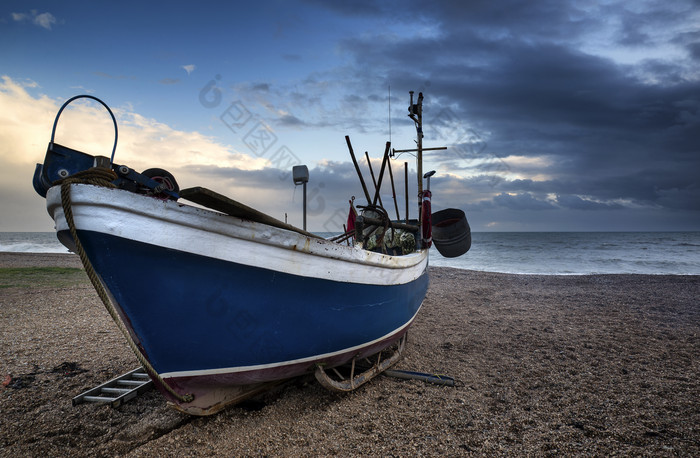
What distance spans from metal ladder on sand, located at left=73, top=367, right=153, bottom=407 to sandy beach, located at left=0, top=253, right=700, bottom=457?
0.08 meters

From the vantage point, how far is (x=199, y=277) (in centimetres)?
241

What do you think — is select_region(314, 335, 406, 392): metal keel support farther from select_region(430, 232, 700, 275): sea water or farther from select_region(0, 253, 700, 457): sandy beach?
select_region(430, 232, 700, 275): sea water

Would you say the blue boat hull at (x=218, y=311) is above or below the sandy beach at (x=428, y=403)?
above

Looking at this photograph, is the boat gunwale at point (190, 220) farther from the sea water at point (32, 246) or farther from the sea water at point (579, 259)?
the sea water at point (32, 246)

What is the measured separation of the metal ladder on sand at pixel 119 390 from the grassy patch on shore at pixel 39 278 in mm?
9899

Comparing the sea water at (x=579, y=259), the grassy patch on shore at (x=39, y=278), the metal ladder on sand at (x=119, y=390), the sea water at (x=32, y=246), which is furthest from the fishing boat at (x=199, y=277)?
the sea water at (x=32, y=246)

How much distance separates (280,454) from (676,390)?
4216mm

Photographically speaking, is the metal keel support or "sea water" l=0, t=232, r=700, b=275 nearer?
the metal keel support

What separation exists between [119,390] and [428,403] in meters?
3.08

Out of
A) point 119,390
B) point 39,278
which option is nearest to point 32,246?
point 39,278

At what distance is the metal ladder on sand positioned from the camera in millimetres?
3336

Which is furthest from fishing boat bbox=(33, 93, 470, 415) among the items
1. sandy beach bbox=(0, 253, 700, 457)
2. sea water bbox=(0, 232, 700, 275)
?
sea water bbox=(0, 232, 700, 275)

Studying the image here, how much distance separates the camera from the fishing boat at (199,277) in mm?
2197

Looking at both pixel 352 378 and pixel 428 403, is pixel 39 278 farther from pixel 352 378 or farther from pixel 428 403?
pixel 428 403
